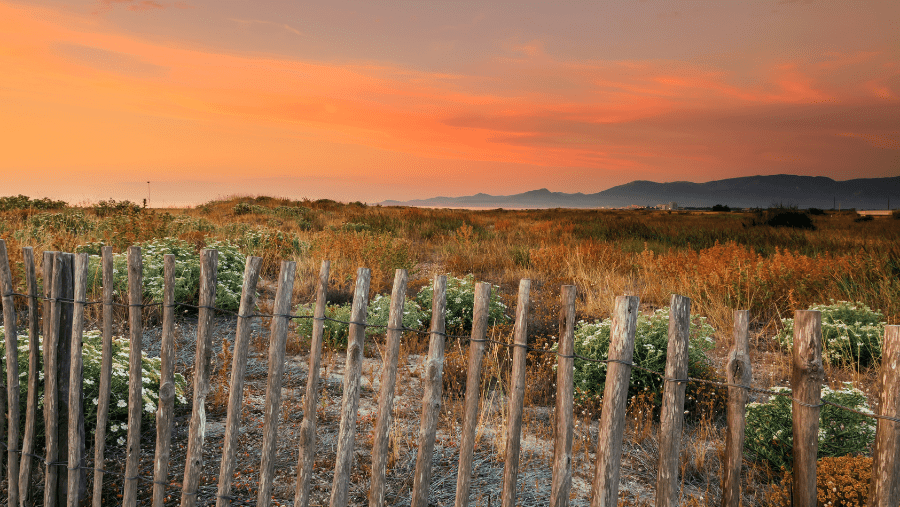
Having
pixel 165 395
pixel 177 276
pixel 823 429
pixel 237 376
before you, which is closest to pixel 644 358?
pixel 823 429

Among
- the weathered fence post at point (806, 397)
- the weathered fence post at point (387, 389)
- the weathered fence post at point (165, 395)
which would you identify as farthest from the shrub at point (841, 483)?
the weathered fence post at point (165, 395)

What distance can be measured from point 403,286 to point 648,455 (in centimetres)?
240

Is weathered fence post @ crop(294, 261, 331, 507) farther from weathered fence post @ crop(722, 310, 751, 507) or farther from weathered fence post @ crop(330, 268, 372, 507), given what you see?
weathered fence post @ crop(722, 310, 751, 507)

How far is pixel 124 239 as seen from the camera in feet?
31.7

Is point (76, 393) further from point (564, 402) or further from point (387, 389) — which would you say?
point (564, 402)

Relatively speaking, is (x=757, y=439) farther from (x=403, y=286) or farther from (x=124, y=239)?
(x=124, y=239)

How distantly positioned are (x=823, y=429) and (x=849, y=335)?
298cm

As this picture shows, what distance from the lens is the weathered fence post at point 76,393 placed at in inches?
127

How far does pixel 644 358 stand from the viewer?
4875 millimetres

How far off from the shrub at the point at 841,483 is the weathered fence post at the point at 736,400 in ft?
3.18

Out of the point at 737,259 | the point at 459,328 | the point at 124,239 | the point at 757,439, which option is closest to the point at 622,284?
the point at 737,259

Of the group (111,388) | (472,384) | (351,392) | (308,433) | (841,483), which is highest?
(472,384)

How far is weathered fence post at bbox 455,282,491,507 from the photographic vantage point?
2.48 metres

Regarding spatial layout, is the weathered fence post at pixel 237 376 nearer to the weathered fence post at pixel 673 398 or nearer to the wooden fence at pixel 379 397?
the wooden fence at pixel 379 397
